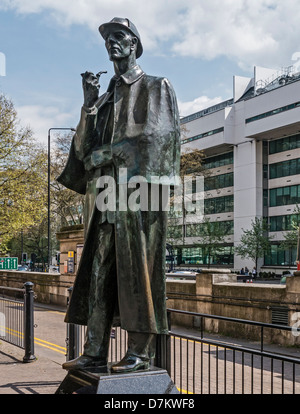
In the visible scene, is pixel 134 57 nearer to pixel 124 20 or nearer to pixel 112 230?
pixel 124 20

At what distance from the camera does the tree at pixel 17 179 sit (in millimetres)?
20031

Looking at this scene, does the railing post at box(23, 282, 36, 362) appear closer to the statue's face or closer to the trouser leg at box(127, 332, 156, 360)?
the trouser leg at box(127, 332, 156, 360)

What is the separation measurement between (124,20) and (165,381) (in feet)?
9.64

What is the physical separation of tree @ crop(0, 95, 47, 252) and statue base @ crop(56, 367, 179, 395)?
16168mm

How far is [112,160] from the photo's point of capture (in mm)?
4312

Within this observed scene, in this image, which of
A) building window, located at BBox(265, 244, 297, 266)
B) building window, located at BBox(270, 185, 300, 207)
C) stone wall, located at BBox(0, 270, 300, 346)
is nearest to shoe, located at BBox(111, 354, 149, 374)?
stone wall, located at BBox(0, 270, 300, 346)

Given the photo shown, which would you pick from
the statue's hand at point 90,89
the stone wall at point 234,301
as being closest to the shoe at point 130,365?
the statue's hand at point 90,89

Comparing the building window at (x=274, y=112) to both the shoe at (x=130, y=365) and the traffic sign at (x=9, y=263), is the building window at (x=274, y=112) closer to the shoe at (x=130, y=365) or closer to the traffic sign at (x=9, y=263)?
the traffic sign at (x=9, y=263)

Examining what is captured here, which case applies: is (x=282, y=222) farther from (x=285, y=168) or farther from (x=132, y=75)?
(x=132, y=75)

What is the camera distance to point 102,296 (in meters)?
4.27

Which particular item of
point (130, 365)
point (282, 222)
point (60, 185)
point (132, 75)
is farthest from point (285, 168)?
point (130, 365)

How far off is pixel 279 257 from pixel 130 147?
66534 mm
